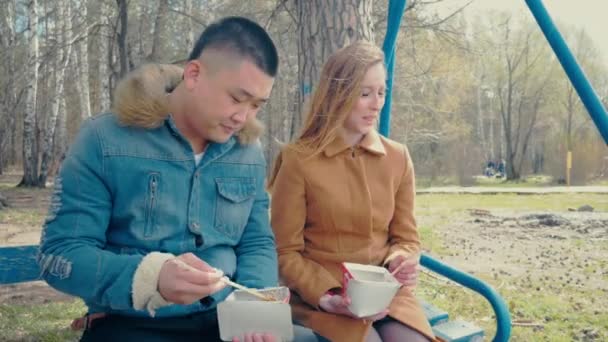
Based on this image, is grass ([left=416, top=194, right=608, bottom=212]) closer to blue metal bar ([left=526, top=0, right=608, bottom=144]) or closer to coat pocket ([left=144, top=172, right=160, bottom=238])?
blue metal bar ([left=526, top=0, right=608, bottom=144])

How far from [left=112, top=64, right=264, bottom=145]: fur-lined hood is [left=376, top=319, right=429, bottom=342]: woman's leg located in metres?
1.00

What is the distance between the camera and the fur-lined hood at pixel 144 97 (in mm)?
1722

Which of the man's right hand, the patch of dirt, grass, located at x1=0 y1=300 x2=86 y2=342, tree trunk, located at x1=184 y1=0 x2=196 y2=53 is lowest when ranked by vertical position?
the patch of dirt

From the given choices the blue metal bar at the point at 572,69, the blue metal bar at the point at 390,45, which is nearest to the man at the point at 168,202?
the blue metal bar at the point at 390,45

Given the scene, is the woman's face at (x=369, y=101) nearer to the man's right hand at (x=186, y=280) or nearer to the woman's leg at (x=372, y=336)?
the woman's leg at (x=372, y=336)

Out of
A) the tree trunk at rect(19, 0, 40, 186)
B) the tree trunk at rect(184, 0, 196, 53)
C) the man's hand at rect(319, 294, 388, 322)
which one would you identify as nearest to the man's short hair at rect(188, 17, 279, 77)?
the man's hand at rect(319, 294, 388, 322)

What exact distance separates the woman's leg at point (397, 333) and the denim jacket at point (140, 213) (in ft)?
1.36

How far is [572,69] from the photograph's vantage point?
2.07m

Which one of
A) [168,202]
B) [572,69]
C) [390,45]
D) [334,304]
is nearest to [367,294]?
[334,304]

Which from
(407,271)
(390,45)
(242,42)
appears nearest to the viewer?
(242,42)

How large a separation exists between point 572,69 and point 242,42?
1173mm

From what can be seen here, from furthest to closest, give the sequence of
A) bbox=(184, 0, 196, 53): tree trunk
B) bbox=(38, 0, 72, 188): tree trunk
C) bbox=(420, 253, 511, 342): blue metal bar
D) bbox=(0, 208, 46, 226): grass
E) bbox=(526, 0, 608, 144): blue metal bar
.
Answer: bbox=(38, 0, 72, 188): tree trunk < bbox=(184, 0, 196, 53): tree trunk < bbox=(0, 208, 46, 226): grass < bbox=(420, 253, 511, 342): blue metal bar < bbox=(526, 0, 608, 144): blue metal bar

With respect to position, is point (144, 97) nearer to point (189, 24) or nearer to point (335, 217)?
point (335, 217)

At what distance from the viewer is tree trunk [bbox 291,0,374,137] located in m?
3.05
